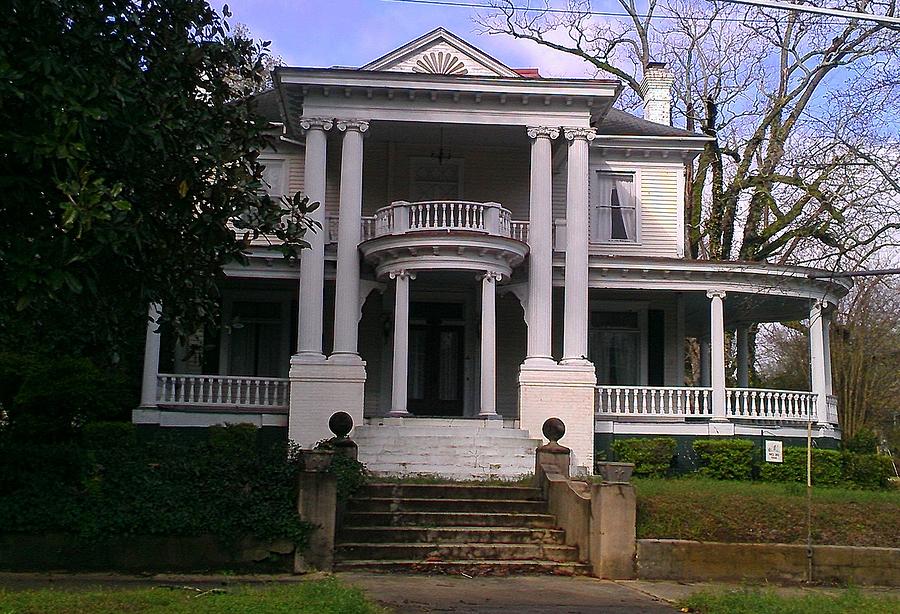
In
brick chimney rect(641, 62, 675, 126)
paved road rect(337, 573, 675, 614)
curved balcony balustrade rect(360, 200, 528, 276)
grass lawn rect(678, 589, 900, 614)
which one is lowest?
paved road rect(337, 573, 675, 614)

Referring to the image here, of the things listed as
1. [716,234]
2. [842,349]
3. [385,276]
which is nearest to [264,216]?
[385,276]

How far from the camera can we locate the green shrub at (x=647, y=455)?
64.0 feet

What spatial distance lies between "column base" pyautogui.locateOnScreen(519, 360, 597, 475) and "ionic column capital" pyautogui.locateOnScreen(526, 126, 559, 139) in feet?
15.1

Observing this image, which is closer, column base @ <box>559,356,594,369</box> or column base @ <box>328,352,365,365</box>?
column base @ <box>328,352,365,365</box>

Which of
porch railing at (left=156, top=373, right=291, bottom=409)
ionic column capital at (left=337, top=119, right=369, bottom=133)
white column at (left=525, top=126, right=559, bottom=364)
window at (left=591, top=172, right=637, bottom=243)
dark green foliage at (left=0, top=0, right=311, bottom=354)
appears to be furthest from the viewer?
window at (left=591, top=172, right=637, bottom=243)

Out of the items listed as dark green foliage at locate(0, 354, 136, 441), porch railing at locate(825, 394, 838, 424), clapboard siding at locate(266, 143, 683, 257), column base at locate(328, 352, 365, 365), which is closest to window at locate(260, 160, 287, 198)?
clapboard siding at locate(266, 143, 683, 257)

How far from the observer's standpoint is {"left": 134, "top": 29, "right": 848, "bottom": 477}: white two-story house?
19297 millimetres

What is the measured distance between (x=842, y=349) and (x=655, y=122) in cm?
879

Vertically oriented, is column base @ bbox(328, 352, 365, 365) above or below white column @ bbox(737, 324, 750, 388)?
below

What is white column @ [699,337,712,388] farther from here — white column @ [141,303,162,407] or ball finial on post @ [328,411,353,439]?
white column @ [141,303,162,407]

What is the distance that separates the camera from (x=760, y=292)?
70.5 ft

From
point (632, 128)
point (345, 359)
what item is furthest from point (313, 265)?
point (632, 128)

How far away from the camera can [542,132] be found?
797 inches

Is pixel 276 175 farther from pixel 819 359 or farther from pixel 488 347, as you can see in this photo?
pixel 819 359
